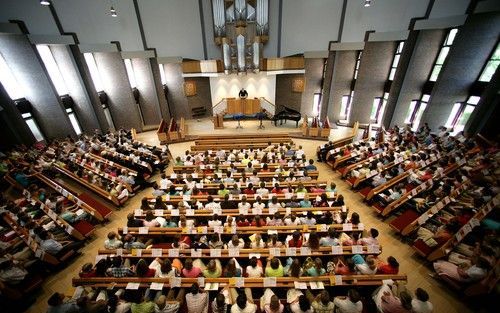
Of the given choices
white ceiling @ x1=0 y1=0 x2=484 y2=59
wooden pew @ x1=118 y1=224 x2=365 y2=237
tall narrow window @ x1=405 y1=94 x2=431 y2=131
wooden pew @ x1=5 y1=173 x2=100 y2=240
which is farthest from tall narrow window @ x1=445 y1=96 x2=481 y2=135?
wooden pew @ x1=5 y1=173 x2=100 y2=240

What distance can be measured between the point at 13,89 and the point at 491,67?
20.6 metres

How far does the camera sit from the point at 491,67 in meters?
9.17

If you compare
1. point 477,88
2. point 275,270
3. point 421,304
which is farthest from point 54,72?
point 477,88

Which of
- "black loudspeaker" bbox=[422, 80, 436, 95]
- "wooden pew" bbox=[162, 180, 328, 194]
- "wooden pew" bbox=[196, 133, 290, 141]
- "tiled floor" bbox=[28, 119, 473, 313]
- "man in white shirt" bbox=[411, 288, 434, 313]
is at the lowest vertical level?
"tiled floor" bbox=[28, 119, 473, 313]

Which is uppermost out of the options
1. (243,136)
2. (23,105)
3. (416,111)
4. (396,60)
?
(396,60)

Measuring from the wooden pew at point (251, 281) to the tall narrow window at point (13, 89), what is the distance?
10306 mm

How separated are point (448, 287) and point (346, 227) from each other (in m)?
2.24

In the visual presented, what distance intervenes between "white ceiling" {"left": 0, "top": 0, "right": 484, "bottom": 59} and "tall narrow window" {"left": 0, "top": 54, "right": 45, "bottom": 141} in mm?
2039

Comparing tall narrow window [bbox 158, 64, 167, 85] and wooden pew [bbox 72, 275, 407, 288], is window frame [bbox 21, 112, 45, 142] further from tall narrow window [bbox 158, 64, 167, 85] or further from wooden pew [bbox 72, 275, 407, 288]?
wooden pew [bbox 72, 275, 407, 288]

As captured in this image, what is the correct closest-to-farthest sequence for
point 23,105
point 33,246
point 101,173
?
point 33,246 → point 101,173 → point 23,105

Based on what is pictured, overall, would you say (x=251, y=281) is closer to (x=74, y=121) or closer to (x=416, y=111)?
(x=416, y=111)

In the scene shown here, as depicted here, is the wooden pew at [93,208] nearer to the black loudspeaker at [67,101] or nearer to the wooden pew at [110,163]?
the wooden pew at [110,163]

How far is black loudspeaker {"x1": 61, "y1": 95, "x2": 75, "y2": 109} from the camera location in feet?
36.7

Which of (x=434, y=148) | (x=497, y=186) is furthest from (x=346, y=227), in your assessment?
(x=434, y=148)
